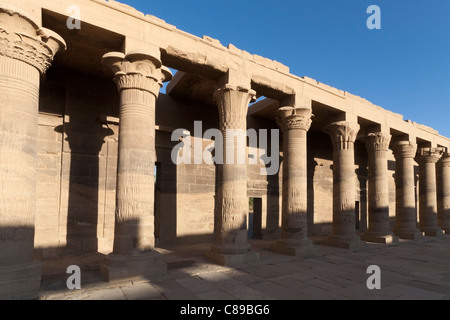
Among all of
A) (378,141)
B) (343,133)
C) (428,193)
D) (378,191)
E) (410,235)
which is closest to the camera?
(343,133)

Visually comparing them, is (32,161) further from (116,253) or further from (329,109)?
(329,109)

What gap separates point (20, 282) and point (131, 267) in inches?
77.7

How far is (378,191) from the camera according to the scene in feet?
42.2

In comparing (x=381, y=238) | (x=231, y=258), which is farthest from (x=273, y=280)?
(x=381, y=238)

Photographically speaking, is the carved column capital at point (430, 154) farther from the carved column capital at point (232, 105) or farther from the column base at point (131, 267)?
the column base at point (131, 267)

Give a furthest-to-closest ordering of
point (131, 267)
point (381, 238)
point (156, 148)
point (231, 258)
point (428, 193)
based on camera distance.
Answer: point (428, 193) → point (381, 238) → point (156, 148) → point (231, 258) → point (131, 267)

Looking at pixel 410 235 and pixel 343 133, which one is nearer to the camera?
pixel 343 133

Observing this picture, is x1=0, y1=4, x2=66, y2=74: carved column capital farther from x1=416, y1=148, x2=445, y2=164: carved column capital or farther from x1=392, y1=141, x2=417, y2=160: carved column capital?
x1=416, y1=148, x2=445, y2=164: carved column capital

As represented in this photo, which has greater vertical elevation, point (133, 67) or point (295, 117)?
point (133, 67)

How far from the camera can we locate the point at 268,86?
9422mm

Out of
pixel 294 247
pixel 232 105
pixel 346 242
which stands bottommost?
pixel 346 242

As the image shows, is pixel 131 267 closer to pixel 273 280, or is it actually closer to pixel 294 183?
pixel 273 280
